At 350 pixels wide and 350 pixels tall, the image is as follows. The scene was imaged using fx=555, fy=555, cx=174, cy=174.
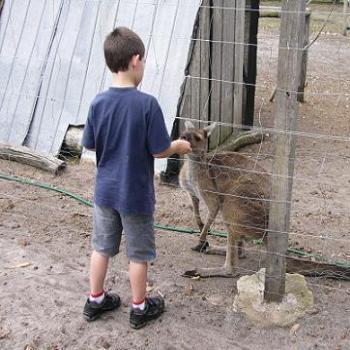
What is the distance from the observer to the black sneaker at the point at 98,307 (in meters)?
3.67

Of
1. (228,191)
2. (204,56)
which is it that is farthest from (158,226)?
(204,56)

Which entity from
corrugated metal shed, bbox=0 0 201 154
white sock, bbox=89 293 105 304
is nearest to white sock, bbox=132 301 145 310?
white sock, bbox=89 293 105 304

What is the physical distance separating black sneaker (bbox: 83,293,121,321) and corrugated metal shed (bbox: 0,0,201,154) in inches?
111

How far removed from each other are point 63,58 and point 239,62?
239 centimetres

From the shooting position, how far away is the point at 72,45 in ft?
22.3

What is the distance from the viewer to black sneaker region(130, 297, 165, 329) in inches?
142

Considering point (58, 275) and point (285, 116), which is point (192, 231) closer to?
point (58, 275)

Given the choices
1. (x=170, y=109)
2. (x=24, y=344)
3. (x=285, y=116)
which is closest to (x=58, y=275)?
(x=24, y=344)

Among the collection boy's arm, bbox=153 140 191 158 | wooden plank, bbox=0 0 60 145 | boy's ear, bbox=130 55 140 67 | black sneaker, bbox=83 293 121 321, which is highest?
wooden plank, bbox=0 0 60 145

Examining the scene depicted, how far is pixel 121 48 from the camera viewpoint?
10.2 feet

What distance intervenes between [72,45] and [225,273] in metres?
3.83

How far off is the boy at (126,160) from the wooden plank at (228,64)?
12.5 ft

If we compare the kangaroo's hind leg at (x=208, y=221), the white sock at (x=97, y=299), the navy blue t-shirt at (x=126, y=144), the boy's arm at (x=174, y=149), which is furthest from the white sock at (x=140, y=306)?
the kangaroo's hind leg at (x=208, y=221)

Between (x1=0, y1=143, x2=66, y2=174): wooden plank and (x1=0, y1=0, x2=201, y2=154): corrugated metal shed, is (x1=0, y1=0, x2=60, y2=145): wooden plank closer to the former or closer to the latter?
(x1=0, y1=0, x2=201, y2=154): corrugated metal shed
